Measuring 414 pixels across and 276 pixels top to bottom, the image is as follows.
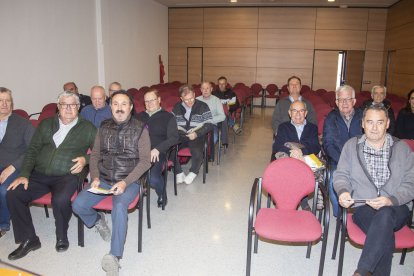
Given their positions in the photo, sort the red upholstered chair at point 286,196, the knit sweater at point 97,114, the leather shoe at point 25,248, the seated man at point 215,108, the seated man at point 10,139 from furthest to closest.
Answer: the seated man at point 215,108 < the knit sweater at point 97,114 < the seated man at point 10,139 < the leather shoe at point 25,248 < the red upholstered chair at point 286,196

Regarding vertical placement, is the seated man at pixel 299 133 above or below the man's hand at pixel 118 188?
above

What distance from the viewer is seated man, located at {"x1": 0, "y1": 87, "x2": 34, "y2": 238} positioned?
125 inches

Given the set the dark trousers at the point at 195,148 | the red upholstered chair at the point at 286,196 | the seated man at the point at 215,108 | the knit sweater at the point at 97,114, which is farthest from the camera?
A: the seated man at the point at 215,108

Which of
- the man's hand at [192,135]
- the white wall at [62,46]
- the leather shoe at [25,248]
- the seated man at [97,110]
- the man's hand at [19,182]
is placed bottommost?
the leather shoe at [25,248]

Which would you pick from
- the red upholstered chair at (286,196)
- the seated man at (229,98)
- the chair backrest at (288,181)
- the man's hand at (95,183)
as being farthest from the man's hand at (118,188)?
the seated man at (229,98)

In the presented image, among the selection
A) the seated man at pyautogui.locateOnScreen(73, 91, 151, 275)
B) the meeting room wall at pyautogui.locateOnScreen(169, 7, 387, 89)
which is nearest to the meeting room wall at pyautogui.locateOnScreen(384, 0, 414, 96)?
the meeting room wall at pyautogui.locateOnScreen(169, 7, 387, 89)

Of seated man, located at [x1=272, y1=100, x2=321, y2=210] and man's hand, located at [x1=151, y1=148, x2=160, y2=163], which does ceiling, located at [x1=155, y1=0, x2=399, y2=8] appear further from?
man's hand, located at [x1=151, y1=148, x2=160, y2=163]

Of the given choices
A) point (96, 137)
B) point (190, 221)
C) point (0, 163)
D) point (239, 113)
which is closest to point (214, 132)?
point (190, 221)

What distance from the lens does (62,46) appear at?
6434 mm

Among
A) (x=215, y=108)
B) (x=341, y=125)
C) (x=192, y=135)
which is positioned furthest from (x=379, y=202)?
(x=215, y=108)

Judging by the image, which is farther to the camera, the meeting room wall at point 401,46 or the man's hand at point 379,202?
the meeting room wall at point 401,46

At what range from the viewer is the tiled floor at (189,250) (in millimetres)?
2738

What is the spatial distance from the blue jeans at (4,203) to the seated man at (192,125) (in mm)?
1929

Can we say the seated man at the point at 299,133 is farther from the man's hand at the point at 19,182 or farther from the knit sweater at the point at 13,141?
the knit sweater at the point at 13,141
